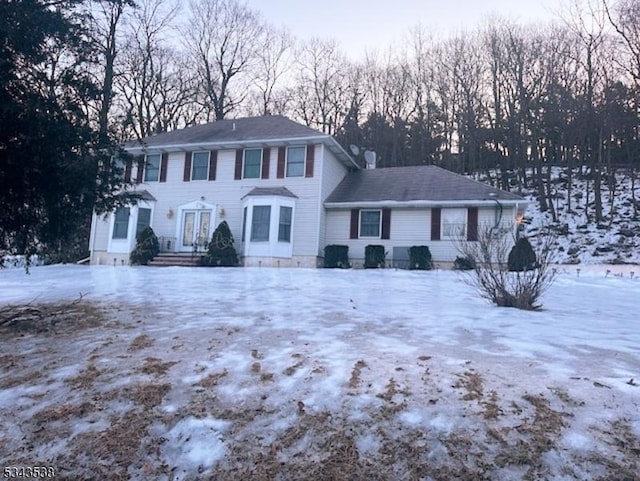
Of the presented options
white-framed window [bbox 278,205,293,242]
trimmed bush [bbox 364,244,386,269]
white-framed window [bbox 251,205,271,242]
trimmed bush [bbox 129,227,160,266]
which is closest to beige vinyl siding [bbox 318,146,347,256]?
white-framed window [bbox 278,205,293,242]

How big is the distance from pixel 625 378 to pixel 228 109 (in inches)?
1146

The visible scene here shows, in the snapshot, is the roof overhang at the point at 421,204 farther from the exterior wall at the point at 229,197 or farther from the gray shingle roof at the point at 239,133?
the gray shingle roof at the point at 239,133

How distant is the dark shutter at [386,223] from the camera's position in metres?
17.1

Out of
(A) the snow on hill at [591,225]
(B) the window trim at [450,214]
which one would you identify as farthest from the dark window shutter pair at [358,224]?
(A) the snow on hill at [591,225]

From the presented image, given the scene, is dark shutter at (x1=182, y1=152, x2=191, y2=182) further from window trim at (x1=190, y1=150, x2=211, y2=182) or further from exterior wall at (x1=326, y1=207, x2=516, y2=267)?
exterior wall at (x1=326, y1=207, x2=516, y2=267)

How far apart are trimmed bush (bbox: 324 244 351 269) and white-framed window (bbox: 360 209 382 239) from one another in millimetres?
1093

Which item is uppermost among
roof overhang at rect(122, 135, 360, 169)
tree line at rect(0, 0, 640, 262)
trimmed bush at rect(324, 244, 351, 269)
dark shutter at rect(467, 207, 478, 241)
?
tree line at rect(0, 0, 640, 262)

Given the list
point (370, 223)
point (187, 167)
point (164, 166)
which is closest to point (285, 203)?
point (370, 223)

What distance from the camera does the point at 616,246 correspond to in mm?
19828

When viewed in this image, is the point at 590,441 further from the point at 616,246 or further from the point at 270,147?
the point at 616,246

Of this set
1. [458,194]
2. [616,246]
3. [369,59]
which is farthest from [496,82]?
[458,194]

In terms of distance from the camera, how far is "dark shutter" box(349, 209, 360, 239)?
57.4 ft

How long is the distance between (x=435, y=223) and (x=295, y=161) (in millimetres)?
5986

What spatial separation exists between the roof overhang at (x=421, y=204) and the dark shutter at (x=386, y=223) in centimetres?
26
